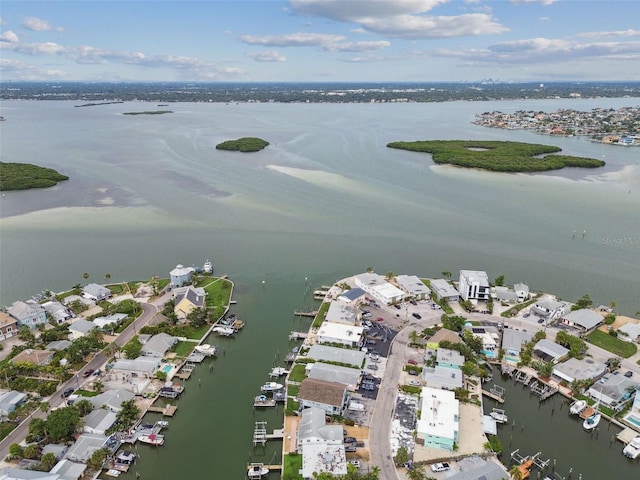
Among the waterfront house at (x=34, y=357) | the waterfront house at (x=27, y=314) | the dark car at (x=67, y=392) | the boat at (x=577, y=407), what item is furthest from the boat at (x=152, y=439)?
the boat at (x=577, y=407)

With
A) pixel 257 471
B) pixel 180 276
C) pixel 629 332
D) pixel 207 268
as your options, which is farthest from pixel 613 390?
pixel 207 268

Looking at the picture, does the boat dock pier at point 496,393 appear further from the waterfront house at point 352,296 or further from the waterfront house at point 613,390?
the waterfront house at point 352,296

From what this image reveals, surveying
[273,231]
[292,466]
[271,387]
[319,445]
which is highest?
[273,231]

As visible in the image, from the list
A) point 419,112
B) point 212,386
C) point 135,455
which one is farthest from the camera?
point 419,112

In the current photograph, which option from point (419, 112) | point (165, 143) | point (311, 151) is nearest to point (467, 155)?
point (311, 151)

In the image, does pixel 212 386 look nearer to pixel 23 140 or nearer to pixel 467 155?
pixel 467 155

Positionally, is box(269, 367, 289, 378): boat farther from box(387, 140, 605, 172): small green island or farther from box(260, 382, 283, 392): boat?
box(387, 140, 605, 172): small green island

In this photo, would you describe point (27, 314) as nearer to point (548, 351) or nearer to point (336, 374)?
point (336, 374)
